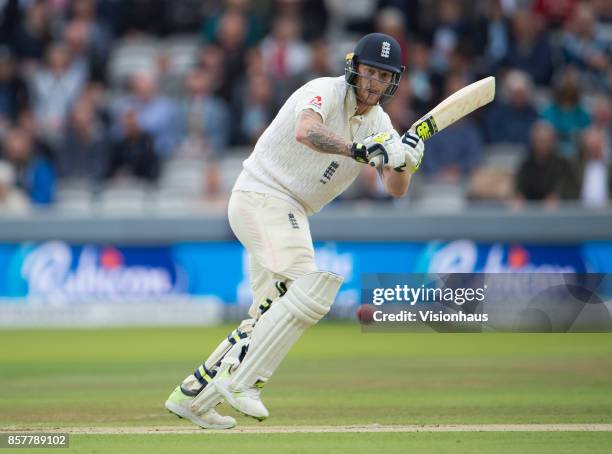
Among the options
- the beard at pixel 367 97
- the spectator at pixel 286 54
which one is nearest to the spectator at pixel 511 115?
the spectator at pixel 286 54

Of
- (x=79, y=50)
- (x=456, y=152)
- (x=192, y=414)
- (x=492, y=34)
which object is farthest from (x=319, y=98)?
(x=79, y=50)

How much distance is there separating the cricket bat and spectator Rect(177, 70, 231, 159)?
7964 mm

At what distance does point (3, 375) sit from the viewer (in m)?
8.69

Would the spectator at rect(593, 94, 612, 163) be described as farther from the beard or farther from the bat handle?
the bat handle

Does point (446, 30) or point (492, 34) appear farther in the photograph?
point (446, 30)

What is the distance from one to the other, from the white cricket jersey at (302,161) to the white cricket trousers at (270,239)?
7 centimetres

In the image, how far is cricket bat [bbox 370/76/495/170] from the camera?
5.95m

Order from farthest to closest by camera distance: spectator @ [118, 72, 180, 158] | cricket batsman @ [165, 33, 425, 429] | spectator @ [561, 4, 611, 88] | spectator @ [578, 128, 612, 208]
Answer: spectator @ [118, 72, 180, 158]
spectator @ [561, 4, 611, 88]
spectator @ [578, 128, 612, 208]
cricket batsman @ [165, 33, 425, 429]

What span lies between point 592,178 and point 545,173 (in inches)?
22.0

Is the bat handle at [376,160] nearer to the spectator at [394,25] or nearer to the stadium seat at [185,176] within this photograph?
the spectator at [394,25]

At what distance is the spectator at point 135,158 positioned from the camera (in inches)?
545

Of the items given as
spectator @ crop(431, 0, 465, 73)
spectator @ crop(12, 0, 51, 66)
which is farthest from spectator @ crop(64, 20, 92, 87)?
spectator @ crop(431, 0, 465, 73)

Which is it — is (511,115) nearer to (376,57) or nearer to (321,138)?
(376,57)

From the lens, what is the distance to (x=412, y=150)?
5.62 metres
